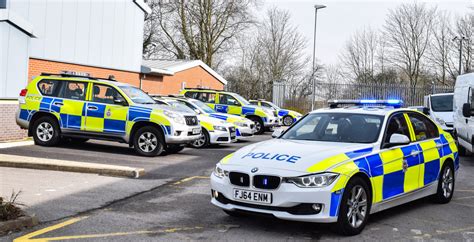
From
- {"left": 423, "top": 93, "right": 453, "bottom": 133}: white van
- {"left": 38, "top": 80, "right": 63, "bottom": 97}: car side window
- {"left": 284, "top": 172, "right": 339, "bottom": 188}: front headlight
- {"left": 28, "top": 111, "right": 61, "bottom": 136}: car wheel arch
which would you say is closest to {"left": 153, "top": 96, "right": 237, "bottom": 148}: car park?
{"left": 38, "top": 80, "right": 63, "bottom": 97}: car side window

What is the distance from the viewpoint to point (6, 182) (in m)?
8.45

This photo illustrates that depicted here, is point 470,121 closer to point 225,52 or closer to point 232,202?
point 232,202

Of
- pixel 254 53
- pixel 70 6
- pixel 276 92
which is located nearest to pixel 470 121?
pixel 70 6

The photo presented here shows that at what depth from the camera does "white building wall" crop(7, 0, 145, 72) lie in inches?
693

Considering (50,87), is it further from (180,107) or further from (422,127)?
(422,127)

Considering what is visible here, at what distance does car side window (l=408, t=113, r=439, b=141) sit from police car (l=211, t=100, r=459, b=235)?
0.06 ft

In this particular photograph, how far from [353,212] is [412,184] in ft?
4.86

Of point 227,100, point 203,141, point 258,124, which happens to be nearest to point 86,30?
point 227,100

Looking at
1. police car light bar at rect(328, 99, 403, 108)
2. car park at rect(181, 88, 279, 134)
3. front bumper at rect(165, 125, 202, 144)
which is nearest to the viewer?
police car light bar at rect(328, 99, 403, 108)

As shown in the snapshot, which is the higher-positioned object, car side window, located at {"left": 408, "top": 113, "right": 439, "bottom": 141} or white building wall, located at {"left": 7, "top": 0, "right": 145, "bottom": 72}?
white building wall, located at {"left": 7, "top": 0, "right": 145, "bottom": 72}

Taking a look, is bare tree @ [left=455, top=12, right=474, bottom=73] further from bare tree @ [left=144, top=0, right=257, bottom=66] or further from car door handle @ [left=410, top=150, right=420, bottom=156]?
car door handle @ [left=410, top=150, right=420, bottom=156]

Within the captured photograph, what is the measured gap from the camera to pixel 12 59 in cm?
1485

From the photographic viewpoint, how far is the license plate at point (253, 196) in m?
5.55

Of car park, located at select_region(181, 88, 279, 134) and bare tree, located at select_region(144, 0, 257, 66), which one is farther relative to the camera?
bare tree, located at select_region(144, 0, 257, 66)
